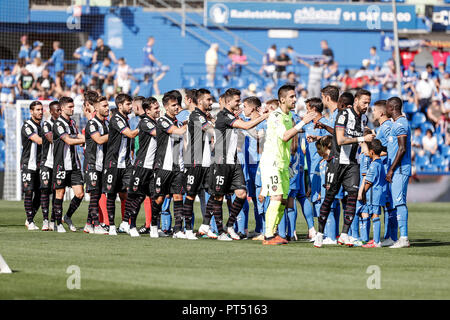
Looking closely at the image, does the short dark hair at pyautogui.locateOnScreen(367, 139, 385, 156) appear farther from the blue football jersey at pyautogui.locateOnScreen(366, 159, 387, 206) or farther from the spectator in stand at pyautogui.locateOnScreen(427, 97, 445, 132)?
Answer: the spectator in stand at pyautogui.locateOnScreen(427, 97, 445, 132)

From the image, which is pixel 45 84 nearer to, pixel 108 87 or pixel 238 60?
pixel 108 87

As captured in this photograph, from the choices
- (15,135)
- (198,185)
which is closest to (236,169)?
(198,185)

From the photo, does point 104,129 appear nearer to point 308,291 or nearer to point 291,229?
point 291,229

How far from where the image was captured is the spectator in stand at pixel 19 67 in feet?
98.7

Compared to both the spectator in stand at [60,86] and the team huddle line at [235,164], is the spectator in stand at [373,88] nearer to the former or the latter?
the spectator in stand at [60,86]

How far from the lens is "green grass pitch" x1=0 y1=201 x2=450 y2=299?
8273 millimetres

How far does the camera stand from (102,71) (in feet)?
103

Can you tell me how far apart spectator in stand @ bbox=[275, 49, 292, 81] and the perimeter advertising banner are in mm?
2337

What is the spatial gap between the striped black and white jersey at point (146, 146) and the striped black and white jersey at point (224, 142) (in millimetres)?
1220

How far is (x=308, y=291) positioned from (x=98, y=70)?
79.0ft

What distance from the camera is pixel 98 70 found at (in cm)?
3147

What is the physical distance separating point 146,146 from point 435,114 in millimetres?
19284

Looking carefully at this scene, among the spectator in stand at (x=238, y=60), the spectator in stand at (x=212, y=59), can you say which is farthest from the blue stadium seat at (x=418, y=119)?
the spectator in stand at (x=212, y=59)

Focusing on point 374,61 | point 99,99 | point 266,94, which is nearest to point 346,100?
point 99,99
